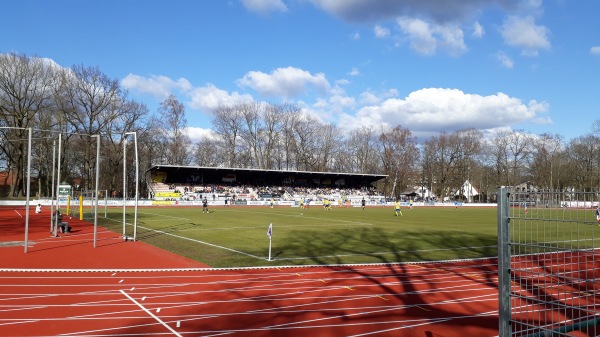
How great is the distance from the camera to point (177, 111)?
73.1 metres

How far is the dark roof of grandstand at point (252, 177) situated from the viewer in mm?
70812

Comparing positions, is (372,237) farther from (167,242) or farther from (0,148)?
(0,148)

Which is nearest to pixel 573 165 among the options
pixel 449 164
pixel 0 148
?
pixel 449 164

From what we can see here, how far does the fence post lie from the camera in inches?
126

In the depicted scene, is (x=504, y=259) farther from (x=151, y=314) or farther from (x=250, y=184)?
(x=250, y=184)

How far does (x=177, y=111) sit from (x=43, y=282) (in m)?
64.8

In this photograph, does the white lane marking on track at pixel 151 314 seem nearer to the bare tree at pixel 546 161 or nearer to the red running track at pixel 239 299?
the red running track at pixel 239 299

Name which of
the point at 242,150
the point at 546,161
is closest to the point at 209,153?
the point at 242,150

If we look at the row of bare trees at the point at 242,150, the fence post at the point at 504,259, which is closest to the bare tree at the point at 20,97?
the row of bare trees at the point at 242,150

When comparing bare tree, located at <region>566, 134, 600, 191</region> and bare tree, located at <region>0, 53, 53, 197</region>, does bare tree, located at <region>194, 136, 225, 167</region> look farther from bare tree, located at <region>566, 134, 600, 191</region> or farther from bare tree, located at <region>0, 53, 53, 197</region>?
bare tree, located at <region>566, 134, 600, 191</region>

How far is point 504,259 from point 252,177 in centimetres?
7594

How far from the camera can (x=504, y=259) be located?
10.7 ft

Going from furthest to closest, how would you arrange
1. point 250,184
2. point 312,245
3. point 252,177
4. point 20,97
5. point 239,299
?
point 252,177, point 250,184, point 20,97, point 312,245, point 239,299

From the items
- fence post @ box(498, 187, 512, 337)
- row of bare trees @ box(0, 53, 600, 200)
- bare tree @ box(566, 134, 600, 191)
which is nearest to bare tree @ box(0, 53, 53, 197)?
row of bare trees @ box(0, 53, 600, 200)
